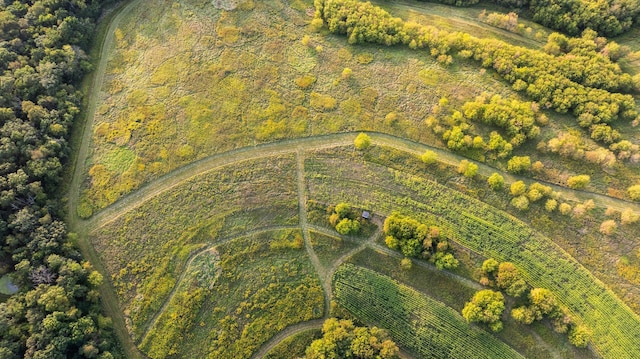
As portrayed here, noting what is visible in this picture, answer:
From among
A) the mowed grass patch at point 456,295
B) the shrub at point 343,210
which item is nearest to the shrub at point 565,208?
the mowed grass patch at point 456,295

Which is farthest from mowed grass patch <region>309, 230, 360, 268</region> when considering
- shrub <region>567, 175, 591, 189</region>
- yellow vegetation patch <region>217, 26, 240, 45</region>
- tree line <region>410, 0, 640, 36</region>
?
tree line <region>410, 0, 640, 36</region>

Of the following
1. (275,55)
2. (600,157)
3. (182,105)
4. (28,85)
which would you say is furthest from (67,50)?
(600,157)

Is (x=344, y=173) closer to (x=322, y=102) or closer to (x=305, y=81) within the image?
(x=322, y=102)

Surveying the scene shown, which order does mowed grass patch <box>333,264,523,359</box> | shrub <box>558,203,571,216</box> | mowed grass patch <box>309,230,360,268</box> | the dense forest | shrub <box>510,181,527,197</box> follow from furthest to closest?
shrub <box>510,181,527,197</box> < mowed grass patch <box>309,230,360,268</box> < shrub <box>558,203,571,216</box> < mowed grass patch <box>333,264,523,359</box> < the dense forest

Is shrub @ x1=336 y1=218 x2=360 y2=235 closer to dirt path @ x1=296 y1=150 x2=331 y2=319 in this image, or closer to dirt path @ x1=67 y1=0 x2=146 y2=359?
dirt path @ x1=296 y1=150 x2=331 y2=319

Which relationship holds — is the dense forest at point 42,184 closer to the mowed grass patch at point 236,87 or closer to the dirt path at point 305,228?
the mowed grass patch at point 236,87

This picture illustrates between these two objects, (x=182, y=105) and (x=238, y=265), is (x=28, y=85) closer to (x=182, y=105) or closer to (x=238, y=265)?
Result: (x=182, y=105)

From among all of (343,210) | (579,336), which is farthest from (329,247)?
(579,336)
